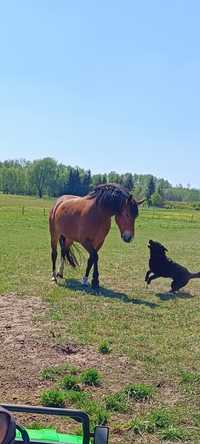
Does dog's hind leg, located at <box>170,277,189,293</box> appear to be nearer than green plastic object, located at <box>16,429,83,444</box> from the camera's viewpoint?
No

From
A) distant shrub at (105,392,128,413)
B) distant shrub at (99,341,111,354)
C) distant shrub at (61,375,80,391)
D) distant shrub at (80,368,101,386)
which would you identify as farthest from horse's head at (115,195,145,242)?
distant shrub at (105,392,128,413)

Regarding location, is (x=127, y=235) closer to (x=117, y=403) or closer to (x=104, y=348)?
(x=104, y=348)

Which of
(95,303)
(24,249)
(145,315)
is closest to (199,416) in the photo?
(145,315)

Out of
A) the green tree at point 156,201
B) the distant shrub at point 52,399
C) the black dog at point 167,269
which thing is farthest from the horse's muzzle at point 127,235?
the green tree at point 156,201

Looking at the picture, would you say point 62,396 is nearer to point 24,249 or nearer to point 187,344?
point 187,344

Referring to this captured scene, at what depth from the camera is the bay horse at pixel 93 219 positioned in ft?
33.0

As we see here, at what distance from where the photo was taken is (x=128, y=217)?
1000 cm

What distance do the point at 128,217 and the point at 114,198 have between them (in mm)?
517

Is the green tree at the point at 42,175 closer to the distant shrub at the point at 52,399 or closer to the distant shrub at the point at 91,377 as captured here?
the distant shrub at the point at 91,377

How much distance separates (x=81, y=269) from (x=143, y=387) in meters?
8.86

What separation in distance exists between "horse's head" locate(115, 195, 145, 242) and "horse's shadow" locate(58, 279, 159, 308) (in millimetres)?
1158

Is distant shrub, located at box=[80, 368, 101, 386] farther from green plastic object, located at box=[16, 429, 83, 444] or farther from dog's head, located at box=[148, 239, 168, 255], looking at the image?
dog's head, located at box=[148, 239, 168, 255]

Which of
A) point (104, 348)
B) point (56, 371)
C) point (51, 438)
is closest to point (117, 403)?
point (56, 371)

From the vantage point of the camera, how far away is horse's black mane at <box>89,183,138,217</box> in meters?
A: 9.95
